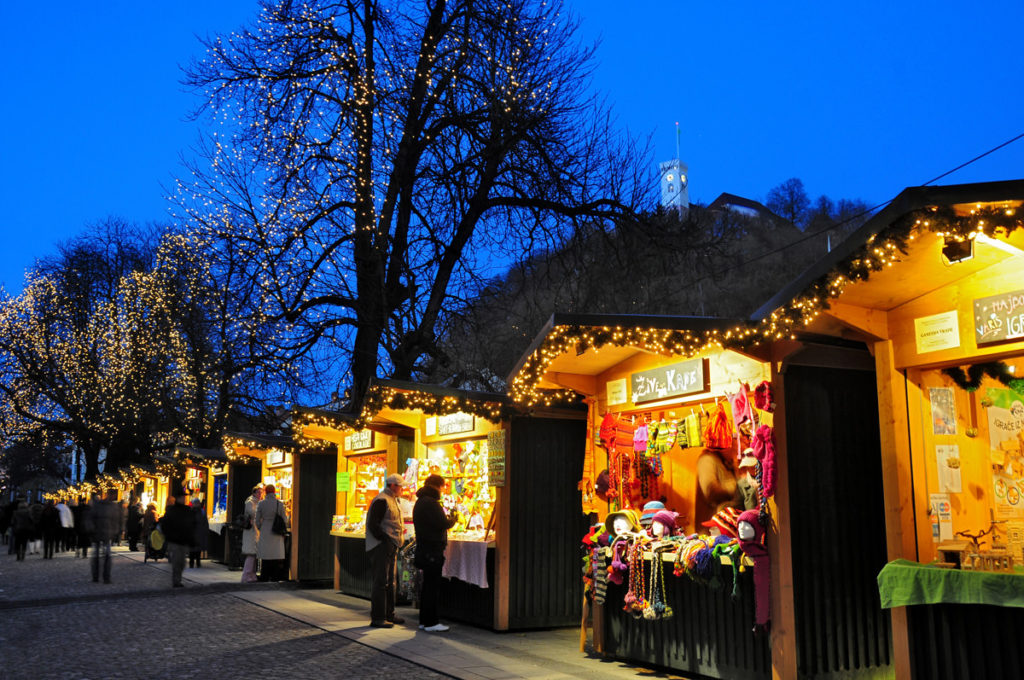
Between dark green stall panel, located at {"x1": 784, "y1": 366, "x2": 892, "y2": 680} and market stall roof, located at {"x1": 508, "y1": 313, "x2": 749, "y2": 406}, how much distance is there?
2.37 ft

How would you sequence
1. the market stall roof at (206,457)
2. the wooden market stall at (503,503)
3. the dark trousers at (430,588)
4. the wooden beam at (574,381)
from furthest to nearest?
1. the market stall roof at (206,457)
2. the wooden market stall at (503,503)
3. the dark trousers at (430,588)
4. the wooden beam at (574,381)

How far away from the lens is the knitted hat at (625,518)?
28.0 ft

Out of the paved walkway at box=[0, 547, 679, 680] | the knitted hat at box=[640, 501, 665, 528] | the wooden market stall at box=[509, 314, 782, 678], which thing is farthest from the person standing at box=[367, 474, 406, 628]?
the knitted hat at box=[640, 501, 665, 528]

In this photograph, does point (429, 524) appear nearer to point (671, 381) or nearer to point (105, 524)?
point (671, 381)

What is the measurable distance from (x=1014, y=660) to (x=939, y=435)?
170 centimetres

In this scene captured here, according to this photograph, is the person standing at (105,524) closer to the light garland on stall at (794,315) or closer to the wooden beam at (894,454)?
the light garland on stall at (794,315)

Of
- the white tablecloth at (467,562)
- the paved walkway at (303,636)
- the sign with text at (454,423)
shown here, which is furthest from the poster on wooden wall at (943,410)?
the sign with text at (454,423)

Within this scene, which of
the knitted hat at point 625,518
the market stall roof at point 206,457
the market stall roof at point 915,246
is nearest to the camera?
the market stall roof at point 915,246

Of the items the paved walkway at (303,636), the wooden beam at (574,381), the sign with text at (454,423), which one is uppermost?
the wooden beam at (574,381)

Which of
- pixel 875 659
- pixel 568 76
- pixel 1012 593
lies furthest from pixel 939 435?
pixel 568 76

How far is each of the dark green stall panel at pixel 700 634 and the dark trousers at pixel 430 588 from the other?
245 centimetres

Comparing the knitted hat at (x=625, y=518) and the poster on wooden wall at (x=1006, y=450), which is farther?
the knitted hat at (x=625, y=518)

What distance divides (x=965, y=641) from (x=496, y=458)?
5868mm

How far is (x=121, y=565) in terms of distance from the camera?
22.6 meters
